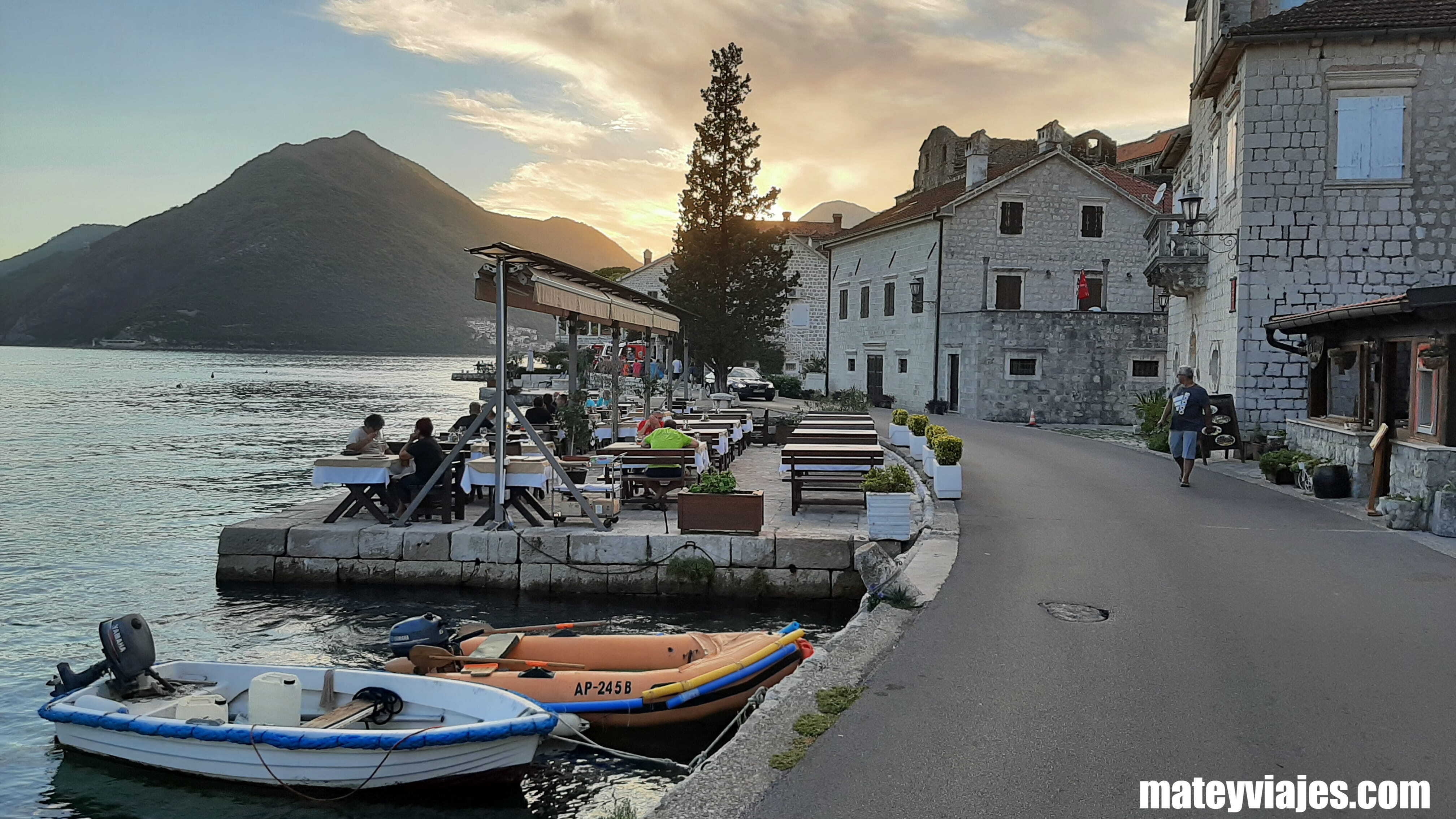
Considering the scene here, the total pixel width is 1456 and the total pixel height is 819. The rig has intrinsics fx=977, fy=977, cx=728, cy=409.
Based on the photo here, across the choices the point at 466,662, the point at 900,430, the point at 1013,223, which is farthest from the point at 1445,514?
the point at 1013,223

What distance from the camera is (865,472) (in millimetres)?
15062

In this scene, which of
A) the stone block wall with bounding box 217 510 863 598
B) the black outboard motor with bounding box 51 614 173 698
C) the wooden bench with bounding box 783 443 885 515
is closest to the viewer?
the black outboard motor with bounding box 51 614 173 698

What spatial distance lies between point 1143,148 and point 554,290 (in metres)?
70.4

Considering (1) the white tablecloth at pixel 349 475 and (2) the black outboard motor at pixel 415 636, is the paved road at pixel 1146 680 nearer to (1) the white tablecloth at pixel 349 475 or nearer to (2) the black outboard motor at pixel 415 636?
(2) the black outboard motor at pixel 415 636

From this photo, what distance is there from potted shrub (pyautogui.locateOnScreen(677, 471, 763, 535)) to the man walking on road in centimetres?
768

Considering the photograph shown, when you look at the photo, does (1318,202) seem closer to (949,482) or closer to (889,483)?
(949,482)

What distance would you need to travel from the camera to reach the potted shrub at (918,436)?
20125mm

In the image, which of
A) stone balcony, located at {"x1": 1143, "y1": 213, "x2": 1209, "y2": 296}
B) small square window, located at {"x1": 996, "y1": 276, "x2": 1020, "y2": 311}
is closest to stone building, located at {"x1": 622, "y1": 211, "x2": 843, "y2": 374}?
small square window, located at {"x1": 996, "y1": 276, "x2": 1020, "y2": 311}

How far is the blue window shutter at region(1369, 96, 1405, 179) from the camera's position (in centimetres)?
1941

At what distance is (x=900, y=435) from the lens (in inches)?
917

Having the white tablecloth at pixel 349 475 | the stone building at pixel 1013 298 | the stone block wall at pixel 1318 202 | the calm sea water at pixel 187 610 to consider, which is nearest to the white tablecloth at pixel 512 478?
the white tablecloth at pixel 349 475

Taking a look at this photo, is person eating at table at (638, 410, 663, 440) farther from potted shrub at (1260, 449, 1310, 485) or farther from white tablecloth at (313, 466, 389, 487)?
potted shrub at (1260, 449, 1310, 485)

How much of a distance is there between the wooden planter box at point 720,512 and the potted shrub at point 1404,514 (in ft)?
25.4

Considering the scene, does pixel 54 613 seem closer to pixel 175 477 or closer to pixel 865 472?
pixel 865 472
